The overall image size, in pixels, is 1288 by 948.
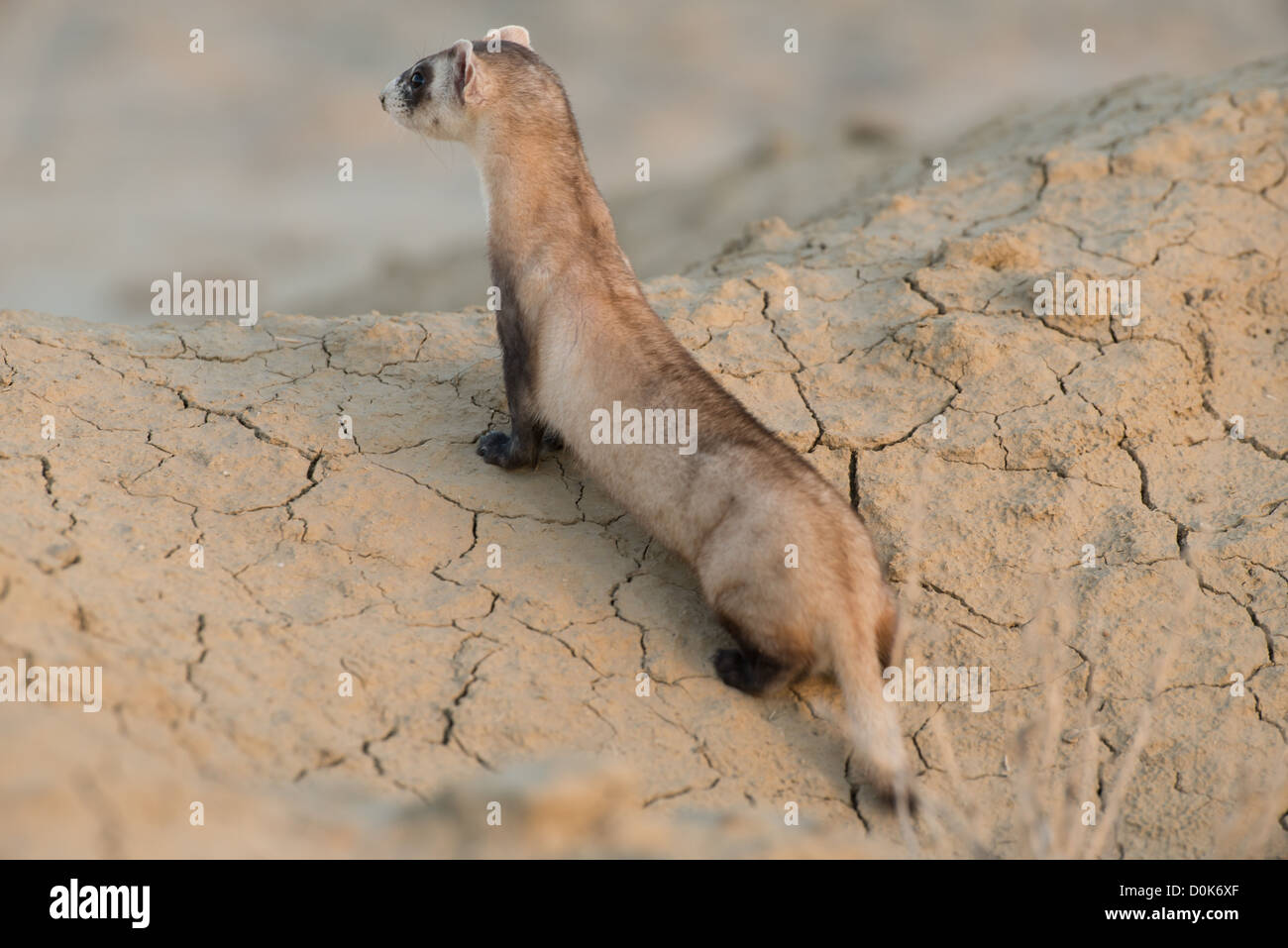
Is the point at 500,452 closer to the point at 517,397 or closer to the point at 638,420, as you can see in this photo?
the point at 517,397

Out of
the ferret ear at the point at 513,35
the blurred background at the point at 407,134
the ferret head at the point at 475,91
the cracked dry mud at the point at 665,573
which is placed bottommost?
the cracked dry mud at the point at 665,573

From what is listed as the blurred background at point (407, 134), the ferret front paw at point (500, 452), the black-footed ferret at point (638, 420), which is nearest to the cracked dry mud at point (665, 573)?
the ferret front paw at point (500, 452)

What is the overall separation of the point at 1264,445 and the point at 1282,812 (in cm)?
173

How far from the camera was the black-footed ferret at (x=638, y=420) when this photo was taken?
3.55 metres

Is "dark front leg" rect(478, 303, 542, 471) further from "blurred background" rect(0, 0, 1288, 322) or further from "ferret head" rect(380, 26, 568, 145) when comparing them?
"blurred background" rect(0, 0, 1288, 322)

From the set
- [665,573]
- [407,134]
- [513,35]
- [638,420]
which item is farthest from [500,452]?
[407,134]

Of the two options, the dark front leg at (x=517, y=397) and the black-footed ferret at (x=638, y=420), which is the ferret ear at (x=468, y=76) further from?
→ the dark front leg at (x=517, y=397)

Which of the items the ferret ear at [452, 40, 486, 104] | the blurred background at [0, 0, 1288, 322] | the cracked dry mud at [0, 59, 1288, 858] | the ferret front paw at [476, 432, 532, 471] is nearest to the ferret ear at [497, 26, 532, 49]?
the ferret ear at [452, 40, 486, 104]

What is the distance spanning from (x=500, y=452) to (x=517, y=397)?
24cm

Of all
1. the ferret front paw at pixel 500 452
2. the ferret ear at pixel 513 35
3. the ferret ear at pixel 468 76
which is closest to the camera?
the ferret ear at pixel 468 76

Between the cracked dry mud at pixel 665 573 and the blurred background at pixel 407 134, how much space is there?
2959 mm

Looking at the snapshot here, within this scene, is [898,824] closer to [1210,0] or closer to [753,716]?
[753,716]

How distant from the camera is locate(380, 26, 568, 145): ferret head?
429 centimetres

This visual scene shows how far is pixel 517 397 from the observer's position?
4273 millimetres
